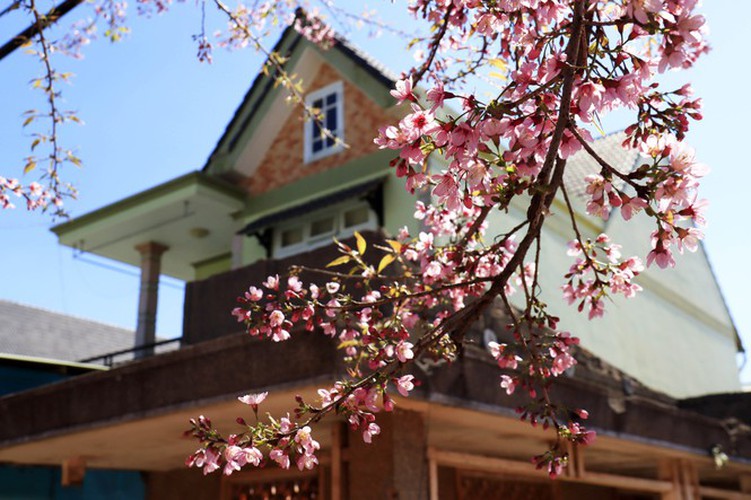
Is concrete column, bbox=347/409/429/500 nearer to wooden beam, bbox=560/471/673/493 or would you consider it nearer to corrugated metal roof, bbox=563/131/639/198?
wooden beam, bbox=560/471/673/493

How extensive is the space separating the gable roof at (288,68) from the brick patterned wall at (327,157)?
21 cm

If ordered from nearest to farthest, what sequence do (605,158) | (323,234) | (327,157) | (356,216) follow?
1. (356,216)
2. (323,234)
3. (327,157)
4. (605,158)

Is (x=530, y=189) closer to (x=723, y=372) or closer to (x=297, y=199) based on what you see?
(x=297, y=199)

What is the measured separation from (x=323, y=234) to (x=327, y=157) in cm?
129

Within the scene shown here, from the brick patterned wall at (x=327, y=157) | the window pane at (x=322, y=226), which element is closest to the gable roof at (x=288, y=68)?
the brick patterned wall at (x=327, y=157)

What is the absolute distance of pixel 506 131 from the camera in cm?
257

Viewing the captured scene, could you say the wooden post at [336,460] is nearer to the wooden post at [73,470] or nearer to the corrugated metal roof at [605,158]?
the wooden post at [73,470]

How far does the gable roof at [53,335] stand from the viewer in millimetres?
15727

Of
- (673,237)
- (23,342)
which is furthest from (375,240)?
(23,342)

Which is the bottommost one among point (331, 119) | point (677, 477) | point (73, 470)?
point (677, 477)

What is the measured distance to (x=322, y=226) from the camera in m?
12.0

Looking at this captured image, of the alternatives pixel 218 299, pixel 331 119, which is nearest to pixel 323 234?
pixel 331 119

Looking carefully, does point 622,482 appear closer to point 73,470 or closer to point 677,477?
point 677,477

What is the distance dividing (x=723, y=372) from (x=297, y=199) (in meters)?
11.2
